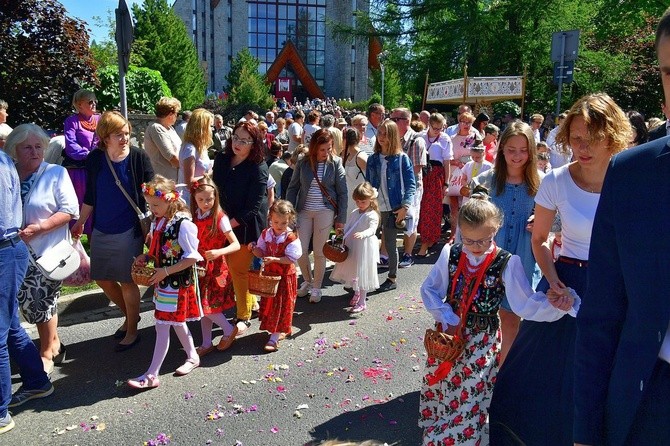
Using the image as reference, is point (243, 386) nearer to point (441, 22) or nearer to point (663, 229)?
point (663, 229)

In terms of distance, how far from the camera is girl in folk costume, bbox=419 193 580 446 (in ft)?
11.2

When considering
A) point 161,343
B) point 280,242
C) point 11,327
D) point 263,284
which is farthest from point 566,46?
point 11,327

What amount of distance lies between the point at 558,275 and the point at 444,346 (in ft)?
2.62

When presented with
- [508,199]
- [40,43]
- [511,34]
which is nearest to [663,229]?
[508,199]

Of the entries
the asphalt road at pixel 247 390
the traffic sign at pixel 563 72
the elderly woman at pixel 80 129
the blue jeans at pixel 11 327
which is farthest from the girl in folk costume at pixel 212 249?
the traffic sign at pixel 563 72

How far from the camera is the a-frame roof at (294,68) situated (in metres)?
70.3

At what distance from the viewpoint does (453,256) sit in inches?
142

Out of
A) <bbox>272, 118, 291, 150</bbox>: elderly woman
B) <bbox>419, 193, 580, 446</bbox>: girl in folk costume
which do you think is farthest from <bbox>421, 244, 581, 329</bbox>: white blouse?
<bbox>272, 118, 291, 150</bbox>: elderly woman

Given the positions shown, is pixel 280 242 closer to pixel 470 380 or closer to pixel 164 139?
pixel 164 139

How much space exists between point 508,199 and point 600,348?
3.07m

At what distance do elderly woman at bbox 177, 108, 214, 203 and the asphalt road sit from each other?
5.06 ft

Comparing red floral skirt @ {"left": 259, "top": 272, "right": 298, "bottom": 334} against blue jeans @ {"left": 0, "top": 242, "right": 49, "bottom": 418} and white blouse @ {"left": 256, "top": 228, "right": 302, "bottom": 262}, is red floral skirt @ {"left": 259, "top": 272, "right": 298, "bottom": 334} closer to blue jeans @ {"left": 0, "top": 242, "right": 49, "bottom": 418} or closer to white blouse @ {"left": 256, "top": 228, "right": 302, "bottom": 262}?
white blouse @ {"left": 256, "top": 228, "right": 302, "bottom": 262}

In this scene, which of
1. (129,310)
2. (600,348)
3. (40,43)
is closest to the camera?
(600,348)

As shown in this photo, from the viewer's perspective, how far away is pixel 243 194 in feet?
19.3
